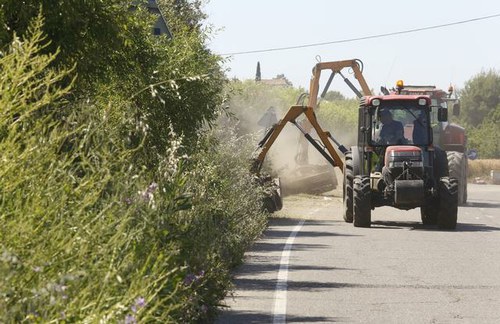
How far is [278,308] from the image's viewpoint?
14695 millimetres

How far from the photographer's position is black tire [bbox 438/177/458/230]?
2772 cm

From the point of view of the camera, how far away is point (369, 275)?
18391 millimetres

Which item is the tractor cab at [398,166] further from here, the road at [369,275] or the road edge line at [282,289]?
the road edge line at [282,289]

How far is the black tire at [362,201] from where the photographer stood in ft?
91.4

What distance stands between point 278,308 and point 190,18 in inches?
1689

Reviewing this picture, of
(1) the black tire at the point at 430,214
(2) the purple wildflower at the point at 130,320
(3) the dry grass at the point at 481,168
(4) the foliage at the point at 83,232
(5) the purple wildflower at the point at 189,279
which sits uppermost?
(4) the foliage at the point at 83,232

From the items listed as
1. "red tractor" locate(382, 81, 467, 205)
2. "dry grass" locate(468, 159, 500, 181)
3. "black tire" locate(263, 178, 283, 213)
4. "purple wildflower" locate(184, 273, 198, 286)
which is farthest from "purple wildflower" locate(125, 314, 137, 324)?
"dry grass" locate(468, 159, 500, 181)

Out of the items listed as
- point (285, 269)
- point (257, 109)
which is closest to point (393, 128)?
point (285, 269)

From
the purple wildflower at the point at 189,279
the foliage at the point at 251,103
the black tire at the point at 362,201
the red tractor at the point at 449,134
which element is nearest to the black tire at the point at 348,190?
the black tire at the point at 362,201

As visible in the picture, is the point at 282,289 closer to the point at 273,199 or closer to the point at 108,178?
the point at 108,178

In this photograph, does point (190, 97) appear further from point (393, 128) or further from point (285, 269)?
point (393, 128)

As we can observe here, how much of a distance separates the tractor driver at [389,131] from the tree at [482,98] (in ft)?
413

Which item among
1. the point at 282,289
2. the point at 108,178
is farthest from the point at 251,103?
the point at 108,178

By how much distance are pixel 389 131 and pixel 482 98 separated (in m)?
128
